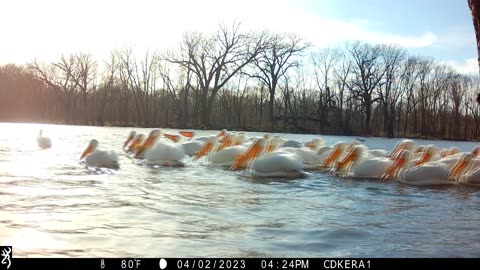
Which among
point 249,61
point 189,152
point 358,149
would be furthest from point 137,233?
point 249,61

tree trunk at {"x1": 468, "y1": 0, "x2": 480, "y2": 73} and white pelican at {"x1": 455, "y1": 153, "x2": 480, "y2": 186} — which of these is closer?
tree trunk at {"x1": 468, "y1": 0, "x2": 480, "y2": 73}

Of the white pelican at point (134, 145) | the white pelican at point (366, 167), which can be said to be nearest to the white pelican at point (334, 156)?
the white pelican at point (366, 167)

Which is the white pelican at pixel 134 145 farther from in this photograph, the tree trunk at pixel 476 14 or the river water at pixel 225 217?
the tree trunk at pixel 476 14

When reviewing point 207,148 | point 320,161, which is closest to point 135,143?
point 207,148

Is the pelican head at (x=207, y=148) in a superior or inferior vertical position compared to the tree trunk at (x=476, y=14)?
inferior

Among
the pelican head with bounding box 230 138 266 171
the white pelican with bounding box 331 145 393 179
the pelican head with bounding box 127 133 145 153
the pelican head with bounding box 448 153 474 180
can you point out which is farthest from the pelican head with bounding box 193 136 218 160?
the pelican head with bounding box 448 153 474 180

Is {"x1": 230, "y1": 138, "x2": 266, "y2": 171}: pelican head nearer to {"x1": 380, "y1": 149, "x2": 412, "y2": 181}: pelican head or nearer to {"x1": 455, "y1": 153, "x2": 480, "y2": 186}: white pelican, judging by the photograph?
{"x1": 380, "y1": 149, "x2": 412, "y2": 181}: pelican head

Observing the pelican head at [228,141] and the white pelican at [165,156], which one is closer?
the white pelican at [165,156]

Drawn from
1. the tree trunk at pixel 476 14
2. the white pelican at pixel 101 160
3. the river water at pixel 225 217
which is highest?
the tree trunk at pixel 476 14

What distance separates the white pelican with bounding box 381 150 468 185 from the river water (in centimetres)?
45

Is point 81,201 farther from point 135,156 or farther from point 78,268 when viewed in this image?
point 135,156

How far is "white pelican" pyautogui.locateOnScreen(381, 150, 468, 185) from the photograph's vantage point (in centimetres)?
862
